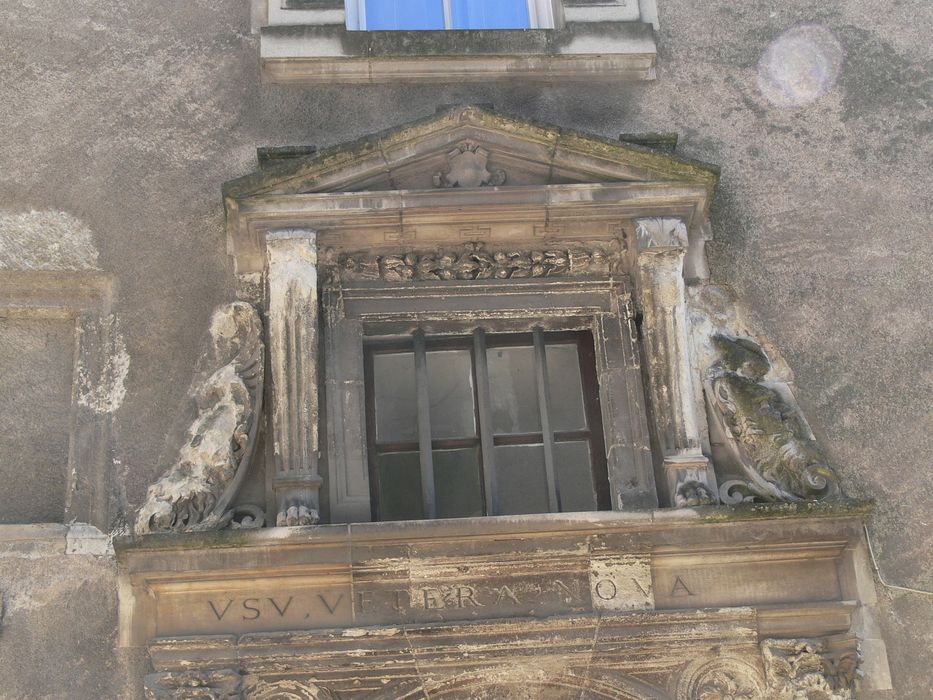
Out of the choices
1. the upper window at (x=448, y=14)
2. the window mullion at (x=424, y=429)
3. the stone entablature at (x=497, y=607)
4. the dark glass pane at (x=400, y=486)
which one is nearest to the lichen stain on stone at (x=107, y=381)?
the stone entablature at (x=497, y=607)

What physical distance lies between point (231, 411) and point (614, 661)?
2.19 metres

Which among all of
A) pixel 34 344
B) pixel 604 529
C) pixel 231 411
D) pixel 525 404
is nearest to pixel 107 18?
pixel 34 344

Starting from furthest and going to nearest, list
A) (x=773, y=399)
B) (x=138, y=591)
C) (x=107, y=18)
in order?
(x=107, y=18) → (x=773, y=399) → (x=138, y=591)

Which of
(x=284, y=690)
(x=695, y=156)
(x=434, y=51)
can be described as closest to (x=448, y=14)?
(x=434, y=51)

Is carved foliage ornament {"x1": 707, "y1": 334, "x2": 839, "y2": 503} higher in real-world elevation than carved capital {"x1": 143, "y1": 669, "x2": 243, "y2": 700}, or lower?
higher

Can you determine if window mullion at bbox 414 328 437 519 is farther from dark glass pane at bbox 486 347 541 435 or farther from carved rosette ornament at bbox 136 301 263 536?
carved rosette ornament at bbox 136 301 263 536

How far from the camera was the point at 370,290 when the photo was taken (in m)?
7.90

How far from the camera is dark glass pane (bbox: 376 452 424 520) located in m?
7.55

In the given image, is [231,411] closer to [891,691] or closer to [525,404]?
[525,404]

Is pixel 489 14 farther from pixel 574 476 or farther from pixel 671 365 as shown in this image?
pixel 574 476

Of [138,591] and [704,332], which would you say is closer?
[138,591]

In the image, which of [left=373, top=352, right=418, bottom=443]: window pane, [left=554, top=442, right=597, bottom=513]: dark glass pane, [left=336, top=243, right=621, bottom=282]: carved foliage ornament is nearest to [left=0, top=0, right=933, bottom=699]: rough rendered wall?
[left=336, top=243, right=621, bottom=282]: carved foliage ornament

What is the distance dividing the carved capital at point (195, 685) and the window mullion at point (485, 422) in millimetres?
1517

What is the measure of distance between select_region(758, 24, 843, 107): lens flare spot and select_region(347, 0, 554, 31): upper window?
52.5 inches
